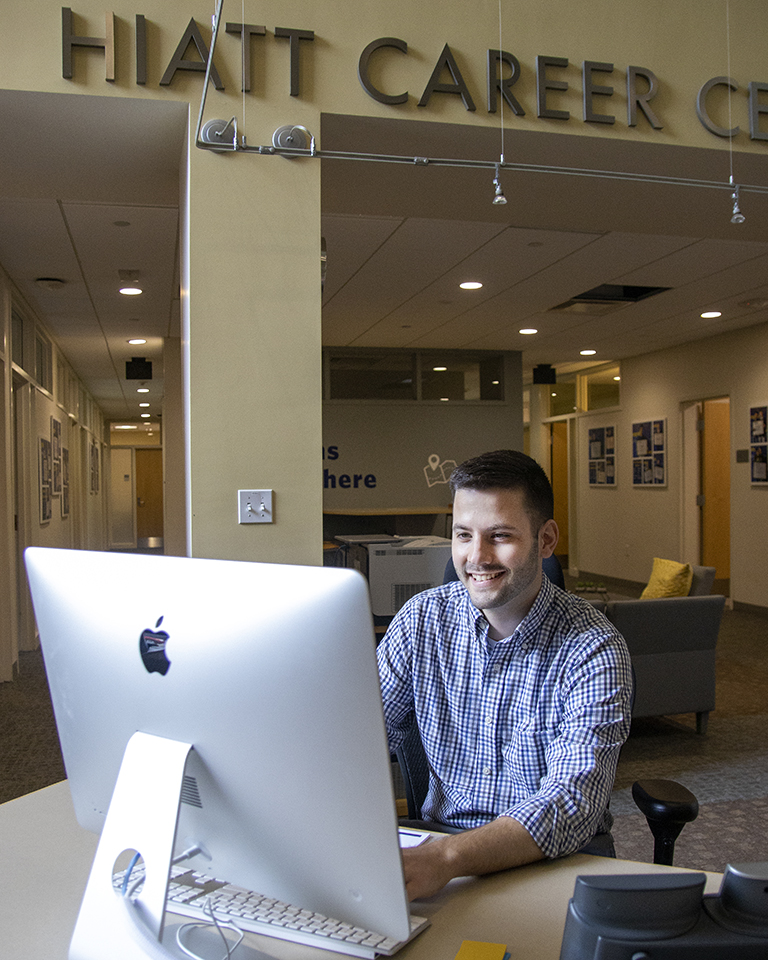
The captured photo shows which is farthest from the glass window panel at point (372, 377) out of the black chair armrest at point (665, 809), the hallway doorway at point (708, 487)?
the black chair armrest at point (665, 809)

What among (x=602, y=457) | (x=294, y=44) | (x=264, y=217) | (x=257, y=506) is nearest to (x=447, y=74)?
(x=294, y=44)

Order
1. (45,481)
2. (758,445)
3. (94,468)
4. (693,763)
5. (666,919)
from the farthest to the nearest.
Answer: (94,468) → (758,445) → (45,481) → (693,763) → (666,919)

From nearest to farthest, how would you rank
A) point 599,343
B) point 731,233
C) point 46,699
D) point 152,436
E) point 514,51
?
point 514,51
point 731,233
point 46,699
point 599,343
point 152,436

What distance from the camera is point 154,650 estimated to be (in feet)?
3.40

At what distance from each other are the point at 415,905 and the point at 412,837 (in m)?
0.21

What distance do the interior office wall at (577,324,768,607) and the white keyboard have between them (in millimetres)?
8656

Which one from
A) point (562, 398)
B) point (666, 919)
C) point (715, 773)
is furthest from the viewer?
point (562, 398)

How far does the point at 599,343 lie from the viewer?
33.0ft

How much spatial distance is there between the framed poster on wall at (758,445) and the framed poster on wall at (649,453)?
4.67 feet

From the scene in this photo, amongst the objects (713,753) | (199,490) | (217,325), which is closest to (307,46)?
(217,325)

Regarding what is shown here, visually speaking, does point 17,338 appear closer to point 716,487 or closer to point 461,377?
point 461,377

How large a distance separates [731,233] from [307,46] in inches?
108

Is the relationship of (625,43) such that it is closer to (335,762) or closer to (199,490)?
(199,490)

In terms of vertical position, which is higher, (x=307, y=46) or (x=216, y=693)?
(x=307, y=46)
